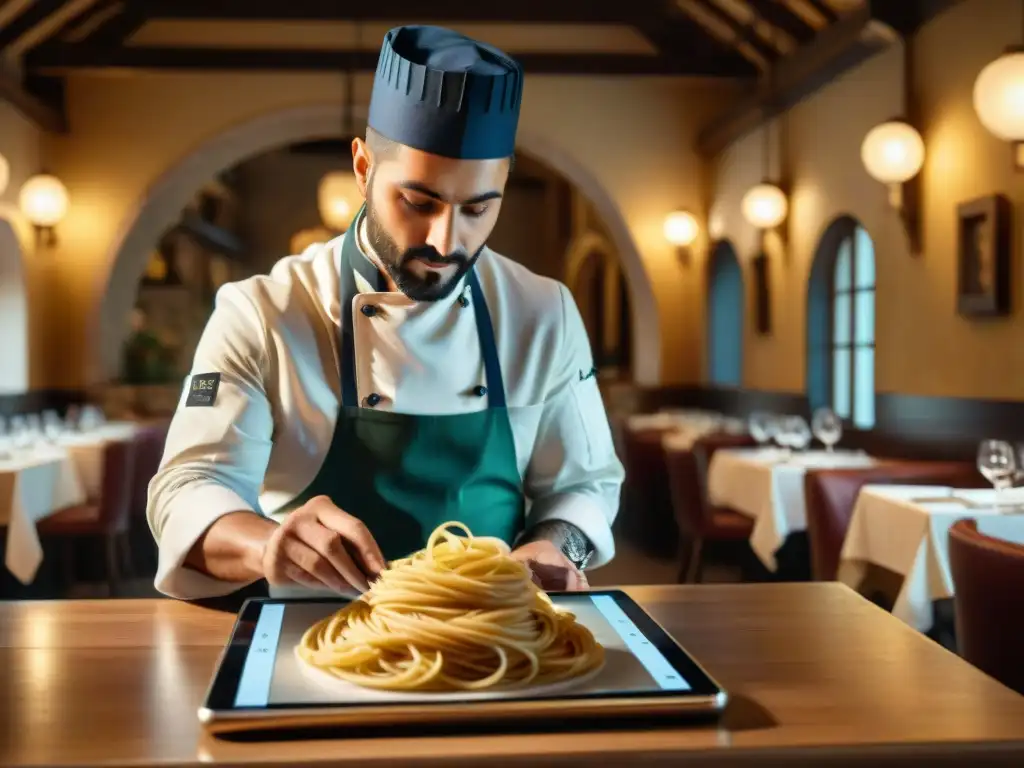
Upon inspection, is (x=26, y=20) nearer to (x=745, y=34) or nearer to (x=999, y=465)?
(x=745, y=34)

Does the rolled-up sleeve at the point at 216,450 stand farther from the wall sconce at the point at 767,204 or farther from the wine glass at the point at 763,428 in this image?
the wall sconce at the point at 767,204

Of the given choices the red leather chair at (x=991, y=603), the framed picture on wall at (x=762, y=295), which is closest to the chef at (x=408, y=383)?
the red leather chair at (x=991, y=603)

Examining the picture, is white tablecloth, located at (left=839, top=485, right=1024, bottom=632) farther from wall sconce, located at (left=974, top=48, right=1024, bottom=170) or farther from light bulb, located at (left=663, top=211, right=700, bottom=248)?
light bulb, located at (left=663, top=211, right=700, bottom=248)

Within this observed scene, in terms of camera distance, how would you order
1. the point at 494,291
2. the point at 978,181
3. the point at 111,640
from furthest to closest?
1. the point at 978,181
2. the point at 494,291
3. the point at 111,640

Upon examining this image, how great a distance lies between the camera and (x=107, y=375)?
31.1 feet

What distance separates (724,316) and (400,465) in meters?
8.14

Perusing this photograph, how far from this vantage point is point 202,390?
1.60 meters

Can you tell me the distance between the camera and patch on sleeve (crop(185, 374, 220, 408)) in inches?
62.5

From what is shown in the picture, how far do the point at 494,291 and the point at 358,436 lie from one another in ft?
1.04

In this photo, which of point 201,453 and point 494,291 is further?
point 494,291

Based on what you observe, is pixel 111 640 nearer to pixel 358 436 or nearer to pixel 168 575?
pixel 168 575

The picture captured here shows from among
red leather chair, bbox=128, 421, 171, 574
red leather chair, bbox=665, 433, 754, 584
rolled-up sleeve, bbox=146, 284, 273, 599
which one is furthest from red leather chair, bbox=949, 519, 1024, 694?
red leather chair, bbox=128, 421, 171, 574

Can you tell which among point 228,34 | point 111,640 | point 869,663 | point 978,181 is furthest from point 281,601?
point 228,34

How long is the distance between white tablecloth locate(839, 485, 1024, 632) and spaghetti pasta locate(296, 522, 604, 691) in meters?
2.57
